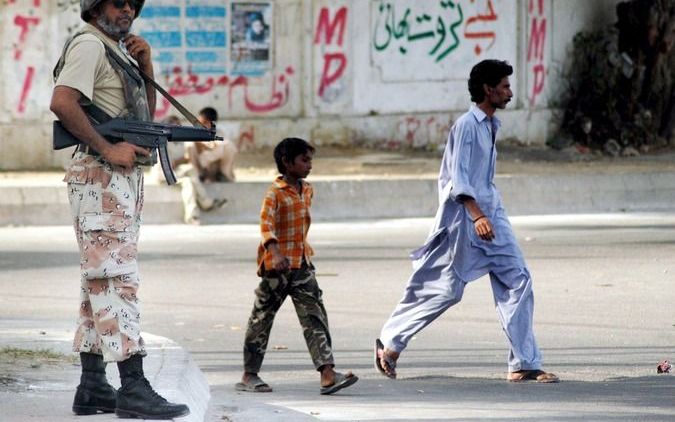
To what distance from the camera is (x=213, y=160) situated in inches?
711

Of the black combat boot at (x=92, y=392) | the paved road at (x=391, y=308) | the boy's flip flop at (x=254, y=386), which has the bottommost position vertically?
the paved road at (x=391, y=308)

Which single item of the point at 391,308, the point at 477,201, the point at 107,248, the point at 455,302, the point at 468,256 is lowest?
the point at 391,308

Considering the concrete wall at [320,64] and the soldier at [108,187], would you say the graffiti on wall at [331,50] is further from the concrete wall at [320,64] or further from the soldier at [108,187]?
the soldier at [108,187]

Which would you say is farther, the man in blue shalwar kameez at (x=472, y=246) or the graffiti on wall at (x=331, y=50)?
the graffiti on wall at (x=331, y=50)

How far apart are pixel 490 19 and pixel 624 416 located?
1723 cm

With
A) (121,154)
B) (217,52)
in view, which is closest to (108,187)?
(121,154)

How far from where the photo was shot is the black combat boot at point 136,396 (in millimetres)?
6395

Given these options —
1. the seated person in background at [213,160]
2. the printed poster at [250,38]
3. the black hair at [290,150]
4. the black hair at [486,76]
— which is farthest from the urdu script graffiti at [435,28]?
the black hair at [290,150]

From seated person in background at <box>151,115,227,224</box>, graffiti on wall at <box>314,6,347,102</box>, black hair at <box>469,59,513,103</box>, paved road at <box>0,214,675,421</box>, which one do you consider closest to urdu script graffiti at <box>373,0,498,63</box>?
graffiti on wall at <box>314,6,347,102</box>

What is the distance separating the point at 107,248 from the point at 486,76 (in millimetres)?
3156

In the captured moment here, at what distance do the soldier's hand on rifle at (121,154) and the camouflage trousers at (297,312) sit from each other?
226cm

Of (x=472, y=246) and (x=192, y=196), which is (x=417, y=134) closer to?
(x=192, y=196)

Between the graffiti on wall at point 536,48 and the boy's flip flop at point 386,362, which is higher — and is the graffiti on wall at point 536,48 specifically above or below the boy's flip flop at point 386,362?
above

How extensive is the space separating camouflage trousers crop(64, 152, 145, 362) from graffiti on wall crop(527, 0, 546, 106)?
19045 millimetres
